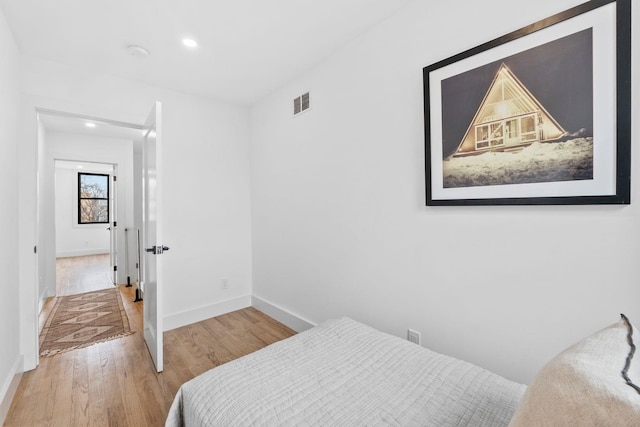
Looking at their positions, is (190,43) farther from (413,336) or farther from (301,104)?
(413,336)

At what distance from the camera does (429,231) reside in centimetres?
179

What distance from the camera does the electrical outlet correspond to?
6.09ft

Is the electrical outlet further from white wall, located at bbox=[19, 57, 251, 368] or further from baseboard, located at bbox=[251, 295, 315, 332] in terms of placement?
white wall, located at bbox=[19, 57, 251, 368]

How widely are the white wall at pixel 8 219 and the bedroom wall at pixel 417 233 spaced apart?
6.48 feet

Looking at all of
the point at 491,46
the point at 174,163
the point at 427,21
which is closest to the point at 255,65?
the point at 174,163

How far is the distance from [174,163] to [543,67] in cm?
304

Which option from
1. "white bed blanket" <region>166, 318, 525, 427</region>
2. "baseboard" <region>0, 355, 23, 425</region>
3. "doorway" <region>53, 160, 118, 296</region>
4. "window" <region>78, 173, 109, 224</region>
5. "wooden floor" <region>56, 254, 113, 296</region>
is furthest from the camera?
"window" <region>78, 173, 109, 224</region>

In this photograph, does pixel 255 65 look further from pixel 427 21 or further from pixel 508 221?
pixel 508 221

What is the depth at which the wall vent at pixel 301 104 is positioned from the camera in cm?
268

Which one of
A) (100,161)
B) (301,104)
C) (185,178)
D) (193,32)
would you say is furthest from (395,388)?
(100,161)

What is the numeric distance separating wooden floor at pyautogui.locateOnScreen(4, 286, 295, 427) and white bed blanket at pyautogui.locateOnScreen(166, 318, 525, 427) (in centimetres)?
88

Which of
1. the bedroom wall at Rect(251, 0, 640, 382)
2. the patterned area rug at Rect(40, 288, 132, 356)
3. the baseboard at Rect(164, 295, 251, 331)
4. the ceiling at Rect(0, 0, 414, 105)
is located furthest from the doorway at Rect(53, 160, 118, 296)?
the bedroom wall at Rect(251, 0, 640, 382)

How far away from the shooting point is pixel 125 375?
2162mm

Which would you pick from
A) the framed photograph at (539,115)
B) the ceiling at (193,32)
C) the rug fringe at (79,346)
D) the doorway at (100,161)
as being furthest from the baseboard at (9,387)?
the framed photograph at (539,115)
